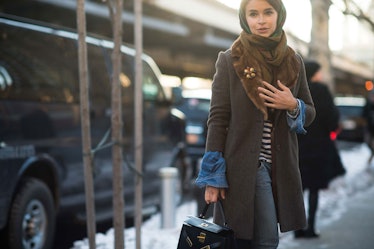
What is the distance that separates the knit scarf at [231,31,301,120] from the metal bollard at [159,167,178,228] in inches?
158

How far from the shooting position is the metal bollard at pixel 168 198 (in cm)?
739

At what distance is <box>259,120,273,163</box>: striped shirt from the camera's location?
139 inches

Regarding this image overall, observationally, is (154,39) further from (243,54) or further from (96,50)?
(243,54)

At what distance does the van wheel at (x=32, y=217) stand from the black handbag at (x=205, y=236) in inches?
108

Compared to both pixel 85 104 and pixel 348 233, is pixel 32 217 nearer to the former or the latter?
pixel 85 104

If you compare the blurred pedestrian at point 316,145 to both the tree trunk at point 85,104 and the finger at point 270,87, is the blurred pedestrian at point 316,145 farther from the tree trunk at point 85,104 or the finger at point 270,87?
the finger at point 270,87

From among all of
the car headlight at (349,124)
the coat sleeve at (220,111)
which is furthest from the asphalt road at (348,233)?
the car headlight at (349,124)

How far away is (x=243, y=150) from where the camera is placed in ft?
11.4

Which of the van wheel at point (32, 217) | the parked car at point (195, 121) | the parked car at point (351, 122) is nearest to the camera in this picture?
the van wheel at point (32, 217)

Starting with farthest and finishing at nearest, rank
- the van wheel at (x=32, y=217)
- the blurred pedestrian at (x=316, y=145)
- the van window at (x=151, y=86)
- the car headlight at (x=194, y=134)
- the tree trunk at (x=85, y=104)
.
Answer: the car headlight at (x=194, y=134) < the van window at (x=151, y=86) < the blurred pedestrian at (x=316, y=145) < the van wheel at (x=32, y=217) < the tree trunk at (x=85, y=104)

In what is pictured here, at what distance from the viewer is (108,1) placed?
4984 mm

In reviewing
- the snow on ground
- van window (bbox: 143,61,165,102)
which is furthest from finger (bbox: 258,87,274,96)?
van window (bbox: 143,61,165,102)

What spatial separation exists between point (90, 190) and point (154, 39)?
72.3 ft

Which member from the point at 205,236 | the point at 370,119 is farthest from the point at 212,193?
the point at 370,119
